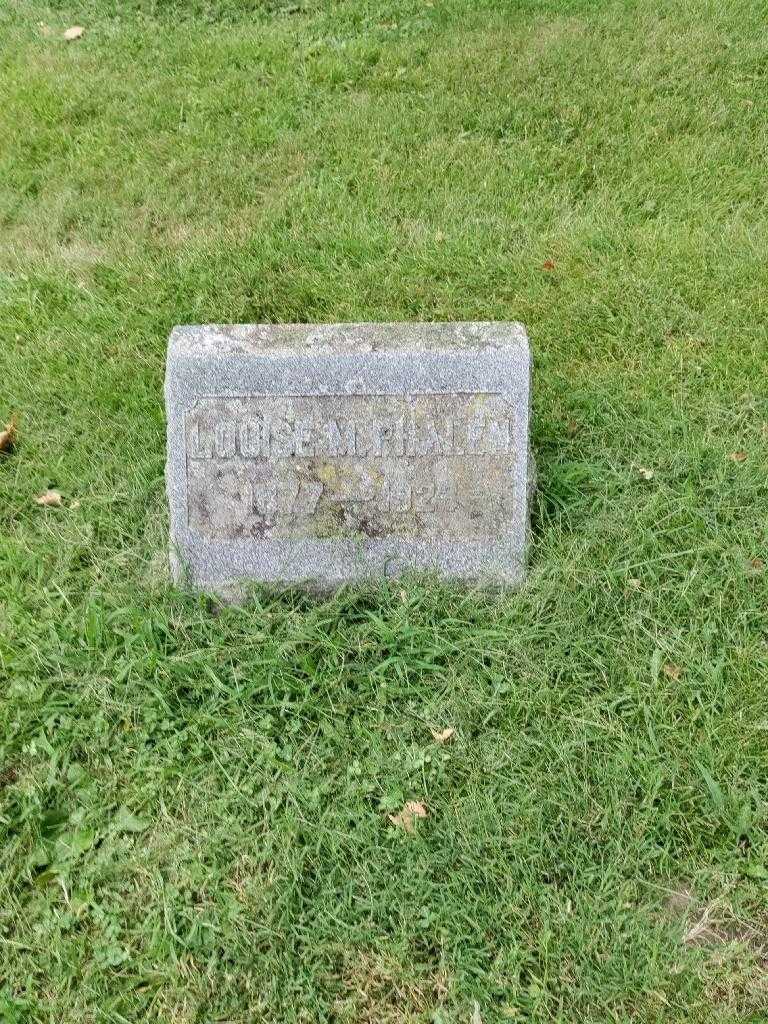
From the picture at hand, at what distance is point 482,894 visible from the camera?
2.12m

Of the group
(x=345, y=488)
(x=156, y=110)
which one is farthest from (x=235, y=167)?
(x=345, y=488)

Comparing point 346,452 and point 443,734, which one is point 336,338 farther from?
point 443,734

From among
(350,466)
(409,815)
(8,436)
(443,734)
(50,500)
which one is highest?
(350,466)

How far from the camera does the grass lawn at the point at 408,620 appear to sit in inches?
81.3

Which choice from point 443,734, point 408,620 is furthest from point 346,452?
point 443,734

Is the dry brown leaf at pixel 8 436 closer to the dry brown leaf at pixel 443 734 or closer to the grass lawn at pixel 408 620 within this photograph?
the grass lawn at pixel 408 620

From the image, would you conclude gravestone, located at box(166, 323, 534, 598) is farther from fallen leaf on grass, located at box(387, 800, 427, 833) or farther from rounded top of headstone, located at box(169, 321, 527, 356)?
fallen leaf on grass, located at box(387, 800, 427, 833)

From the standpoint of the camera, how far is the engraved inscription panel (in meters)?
2.62

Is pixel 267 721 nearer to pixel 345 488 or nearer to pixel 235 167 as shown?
pixel 345 488

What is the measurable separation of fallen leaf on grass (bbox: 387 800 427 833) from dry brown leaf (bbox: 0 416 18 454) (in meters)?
2.12

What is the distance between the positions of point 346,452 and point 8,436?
1.53 m

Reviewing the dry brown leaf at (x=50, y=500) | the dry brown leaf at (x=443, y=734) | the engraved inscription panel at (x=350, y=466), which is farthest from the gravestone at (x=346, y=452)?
the dry brown leaf at (x=50, y=500)

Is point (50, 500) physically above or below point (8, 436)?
below

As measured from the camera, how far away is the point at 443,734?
241cm
